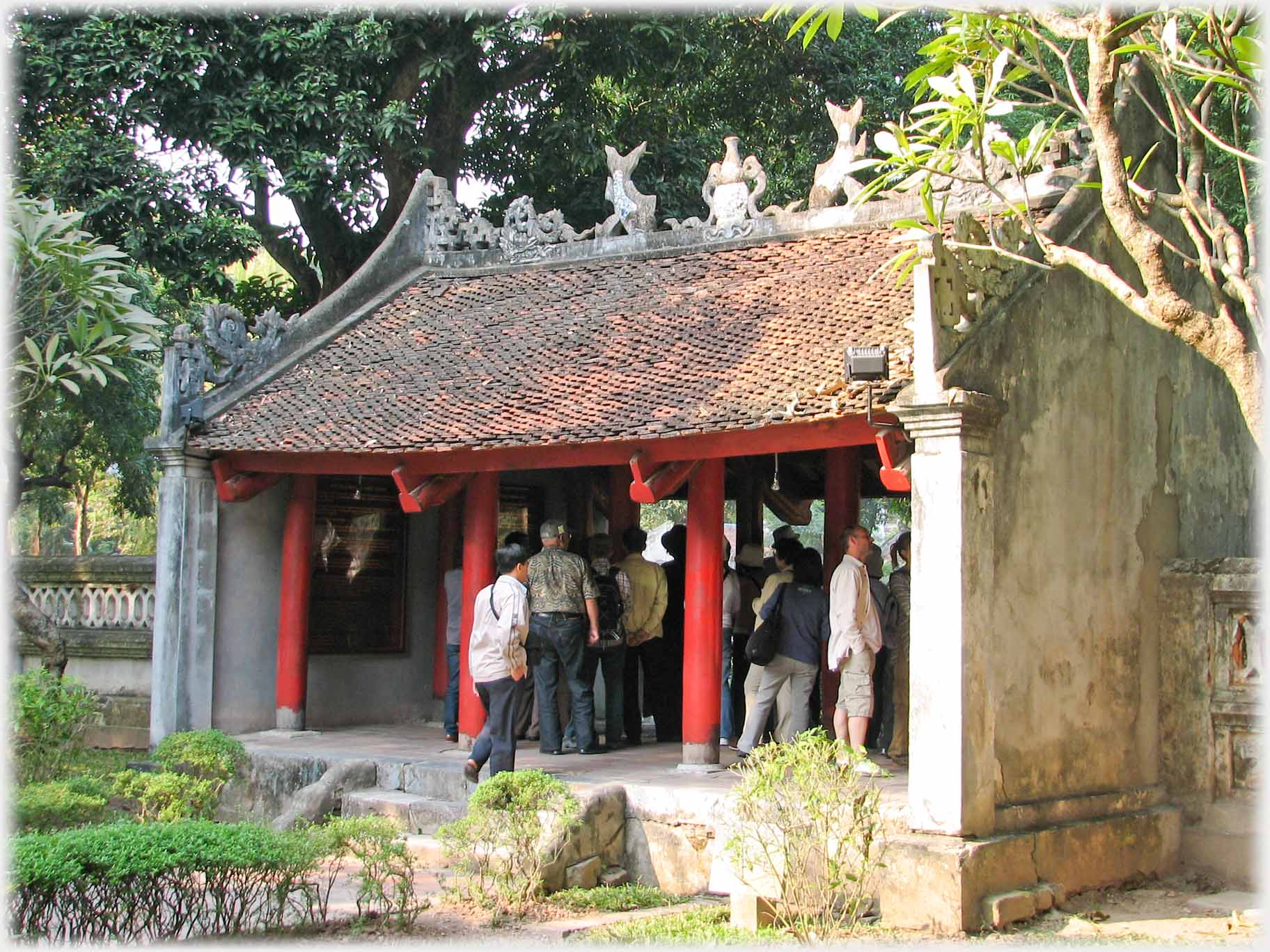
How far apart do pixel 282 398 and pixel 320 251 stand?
6.08m

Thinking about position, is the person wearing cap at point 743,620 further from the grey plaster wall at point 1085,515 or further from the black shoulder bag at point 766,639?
the grey plaster wall at point 1085,515

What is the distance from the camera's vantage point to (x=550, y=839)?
8438mm

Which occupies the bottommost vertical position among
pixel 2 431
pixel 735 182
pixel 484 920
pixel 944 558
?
pixel 484 920

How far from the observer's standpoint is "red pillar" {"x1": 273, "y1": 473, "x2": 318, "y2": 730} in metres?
12.5

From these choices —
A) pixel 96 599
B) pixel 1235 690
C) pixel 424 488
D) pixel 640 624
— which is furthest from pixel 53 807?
pixel 1235 690

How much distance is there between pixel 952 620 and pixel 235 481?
6.86 metres

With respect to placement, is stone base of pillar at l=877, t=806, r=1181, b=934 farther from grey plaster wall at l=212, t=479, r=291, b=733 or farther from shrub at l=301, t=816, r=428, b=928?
grey plaster wall at l=212, t=479, r=291, b=733

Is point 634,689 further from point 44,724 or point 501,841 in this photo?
point 44,724

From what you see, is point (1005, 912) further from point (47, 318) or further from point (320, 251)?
point (320, 251)

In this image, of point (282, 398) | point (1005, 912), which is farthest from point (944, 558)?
point (282, 398)

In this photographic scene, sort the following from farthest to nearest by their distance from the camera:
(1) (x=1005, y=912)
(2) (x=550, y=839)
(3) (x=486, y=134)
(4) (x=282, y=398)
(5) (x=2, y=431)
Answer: (3) (x=486, y=134) → (4) (x=282, y=398) → (5) (x=2, y=431) → (2) (x=550, y=839) → (1) (x=1005, y=912)

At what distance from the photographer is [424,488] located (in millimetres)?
11336

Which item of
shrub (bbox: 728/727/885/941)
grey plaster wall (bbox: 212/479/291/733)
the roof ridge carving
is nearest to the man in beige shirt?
the roof ridge carving

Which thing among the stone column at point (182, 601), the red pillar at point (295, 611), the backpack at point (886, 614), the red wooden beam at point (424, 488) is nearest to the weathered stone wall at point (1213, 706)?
the backpack at point (886, 614)
